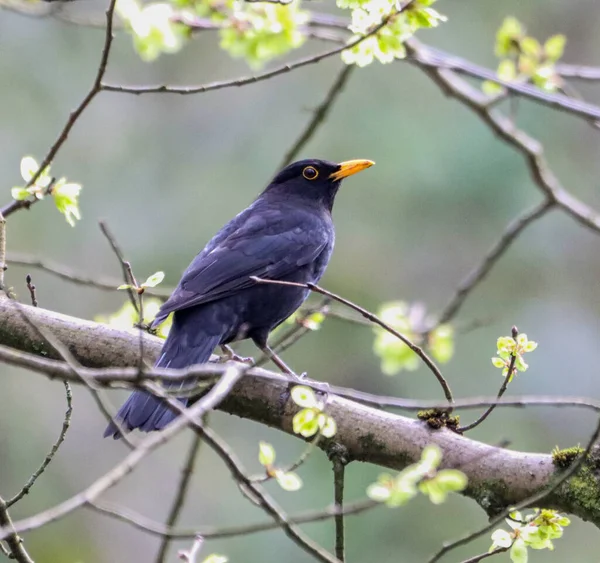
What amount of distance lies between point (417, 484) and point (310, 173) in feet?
11.8

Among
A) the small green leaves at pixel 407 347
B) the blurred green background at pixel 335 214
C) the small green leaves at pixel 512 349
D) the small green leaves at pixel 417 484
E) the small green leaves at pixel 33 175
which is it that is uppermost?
the blurred green background at pixel 335 214

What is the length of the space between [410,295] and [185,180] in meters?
3.06

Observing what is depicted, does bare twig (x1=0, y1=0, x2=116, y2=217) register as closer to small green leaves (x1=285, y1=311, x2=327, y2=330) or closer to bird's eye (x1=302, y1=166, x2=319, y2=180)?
small green leaves (x1=285, y1=311, x2=327, y2=330)

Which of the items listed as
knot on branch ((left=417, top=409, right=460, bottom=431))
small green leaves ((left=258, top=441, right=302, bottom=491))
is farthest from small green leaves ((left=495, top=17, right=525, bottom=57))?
small green leaves ((left=258, top=441, right=302, bottom=491))

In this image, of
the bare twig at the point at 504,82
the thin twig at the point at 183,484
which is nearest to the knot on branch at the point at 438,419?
the bare twig at the point at 504,82

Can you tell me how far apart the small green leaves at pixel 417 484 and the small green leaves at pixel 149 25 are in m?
2.11

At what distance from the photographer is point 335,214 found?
1080 centimetres

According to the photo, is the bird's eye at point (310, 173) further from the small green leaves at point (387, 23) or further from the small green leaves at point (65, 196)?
the small green leaves at point (65, 196)

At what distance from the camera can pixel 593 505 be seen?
322 centimetres

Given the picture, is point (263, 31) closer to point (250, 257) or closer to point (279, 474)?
point (250, 257)

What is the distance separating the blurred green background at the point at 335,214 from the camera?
376 inches

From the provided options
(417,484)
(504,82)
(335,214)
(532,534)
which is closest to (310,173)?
(504,82)

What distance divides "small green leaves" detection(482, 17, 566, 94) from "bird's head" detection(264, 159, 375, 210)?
5.57 feet

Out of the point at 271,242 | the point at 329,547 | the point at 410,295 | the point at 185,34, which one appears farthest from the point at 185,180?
the point at 185,34
